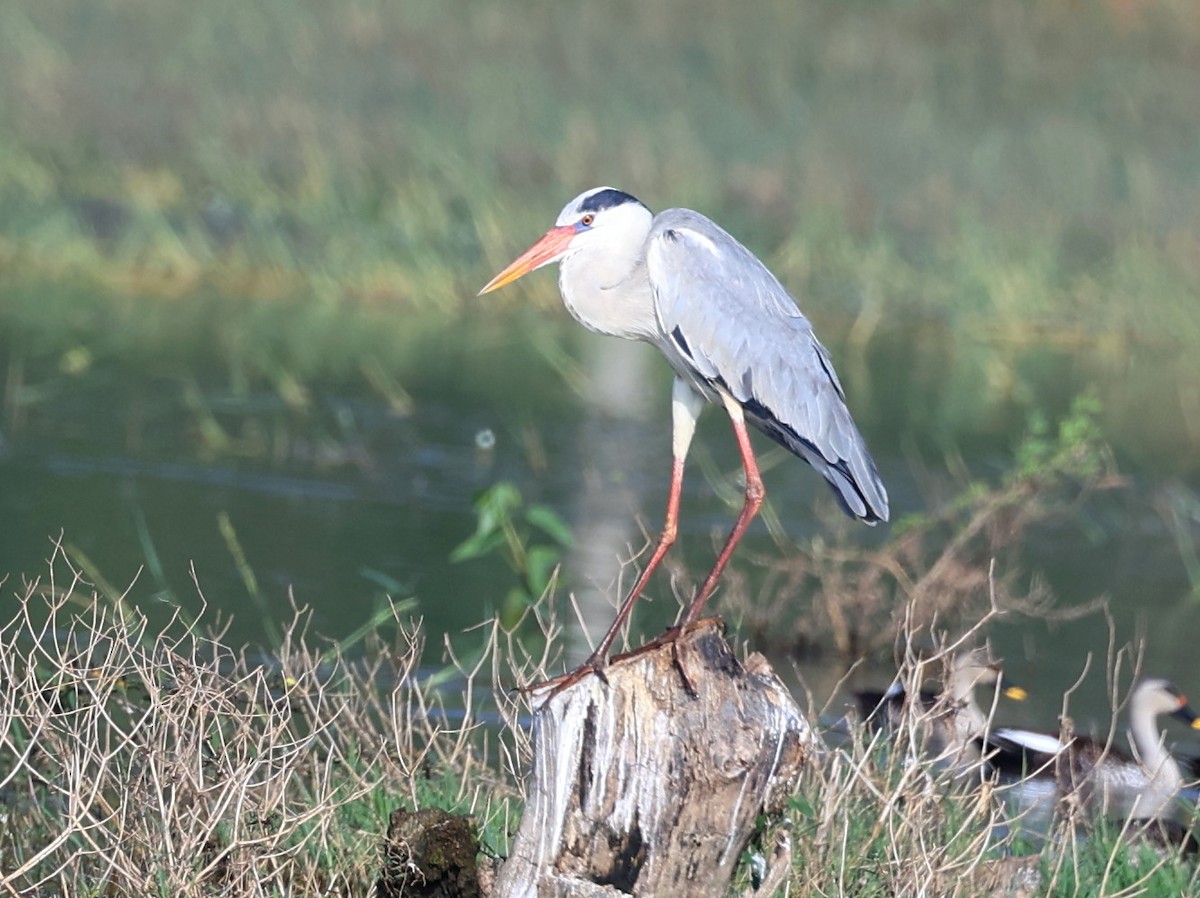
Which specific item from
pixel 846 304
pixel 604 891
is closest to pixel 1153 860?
pixel 604 891

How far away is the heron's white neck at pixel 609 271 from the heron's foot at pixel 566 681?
1.34 metres

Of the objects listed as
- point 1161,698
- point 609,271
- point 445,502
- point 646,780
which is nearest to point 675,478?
point 609,271

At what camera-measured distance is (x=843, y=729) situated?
666 cm

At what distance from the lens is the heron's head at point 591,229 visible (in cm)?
561

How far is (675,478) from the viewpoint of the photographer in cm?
537

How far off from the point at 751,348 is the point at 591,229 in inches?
19.8

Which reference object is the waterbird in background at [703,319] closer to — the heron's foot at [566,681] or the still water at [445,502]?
the heron's foot at [566,681]

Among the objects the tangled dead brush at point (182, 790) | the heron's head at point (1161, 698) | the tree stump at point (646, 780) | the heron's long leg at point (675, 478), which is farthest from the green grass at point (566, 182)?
the tree stump at point (646, 780)

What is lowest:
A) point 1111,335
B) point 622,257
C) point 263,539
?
point 1111,335

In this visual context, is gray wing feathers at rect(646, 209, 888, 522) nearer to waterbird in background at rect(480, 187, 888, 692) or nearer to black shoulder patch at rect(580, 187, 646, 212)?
waterbird in background at rect(480, 187, 888, 692)

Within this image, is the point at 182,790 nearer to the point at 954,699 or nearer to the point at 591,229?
the point at 591,229

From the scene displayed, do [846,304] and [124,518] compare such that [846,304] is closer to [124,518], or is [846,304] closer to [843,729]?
[124,518]

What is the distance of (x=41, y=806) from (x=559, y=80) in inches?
568

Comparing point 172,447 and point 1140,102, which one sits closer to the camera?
point 172,447
